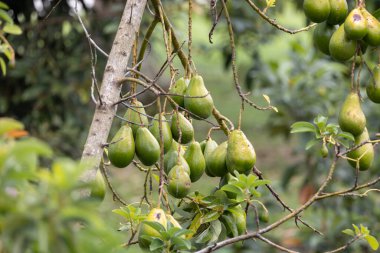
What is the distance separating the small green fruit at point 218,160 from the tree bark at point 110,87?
27 centimetres

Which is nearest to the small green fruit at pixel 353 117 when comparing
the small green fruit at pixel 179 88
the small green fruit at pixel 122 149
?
the small green fruit at pixel 179 88

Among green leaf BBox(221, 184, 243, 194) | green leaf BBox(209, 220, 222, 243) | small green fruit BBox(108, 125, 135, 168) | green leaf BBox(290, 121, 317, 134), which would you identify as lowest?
green leaf BBox(209, 220, 222, 243)

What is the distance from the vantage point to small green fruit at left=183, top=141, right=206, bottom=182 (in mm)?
1584

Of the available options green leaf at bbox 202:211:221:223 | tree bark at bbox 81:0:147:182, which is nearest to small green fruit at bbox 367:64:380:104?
green leaf at bbox 202:211:221:223

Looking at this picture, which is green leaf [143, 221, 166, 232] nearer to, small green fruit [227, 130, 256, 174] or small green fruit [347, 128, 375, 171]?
small green fruit [227, 130, 256, 174]

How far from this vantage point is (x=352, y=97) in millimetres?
1701

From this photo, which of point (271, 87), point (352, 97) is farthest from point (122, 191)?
point (352, 97)

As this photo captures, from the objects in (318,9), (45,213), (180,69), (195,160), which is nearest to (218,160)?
(195,160)

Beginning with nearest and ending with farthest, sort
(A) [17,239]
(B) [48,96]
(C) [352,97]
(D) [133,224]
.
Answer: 1. (A) [17,239]
2. (D) [133,224]
3. (C) [352,97]
4. (B) [48,96]

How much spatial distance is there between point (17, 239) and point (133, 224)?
2.50ft

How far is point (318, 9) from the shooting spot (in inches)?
65.7

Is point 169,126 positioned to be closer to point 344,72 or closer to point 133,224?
point 133,224

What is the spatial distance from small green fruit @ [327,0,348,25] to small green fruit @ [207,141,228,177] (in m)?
0.38

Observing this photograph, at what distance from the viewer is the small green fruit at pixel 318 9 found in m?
1.67
